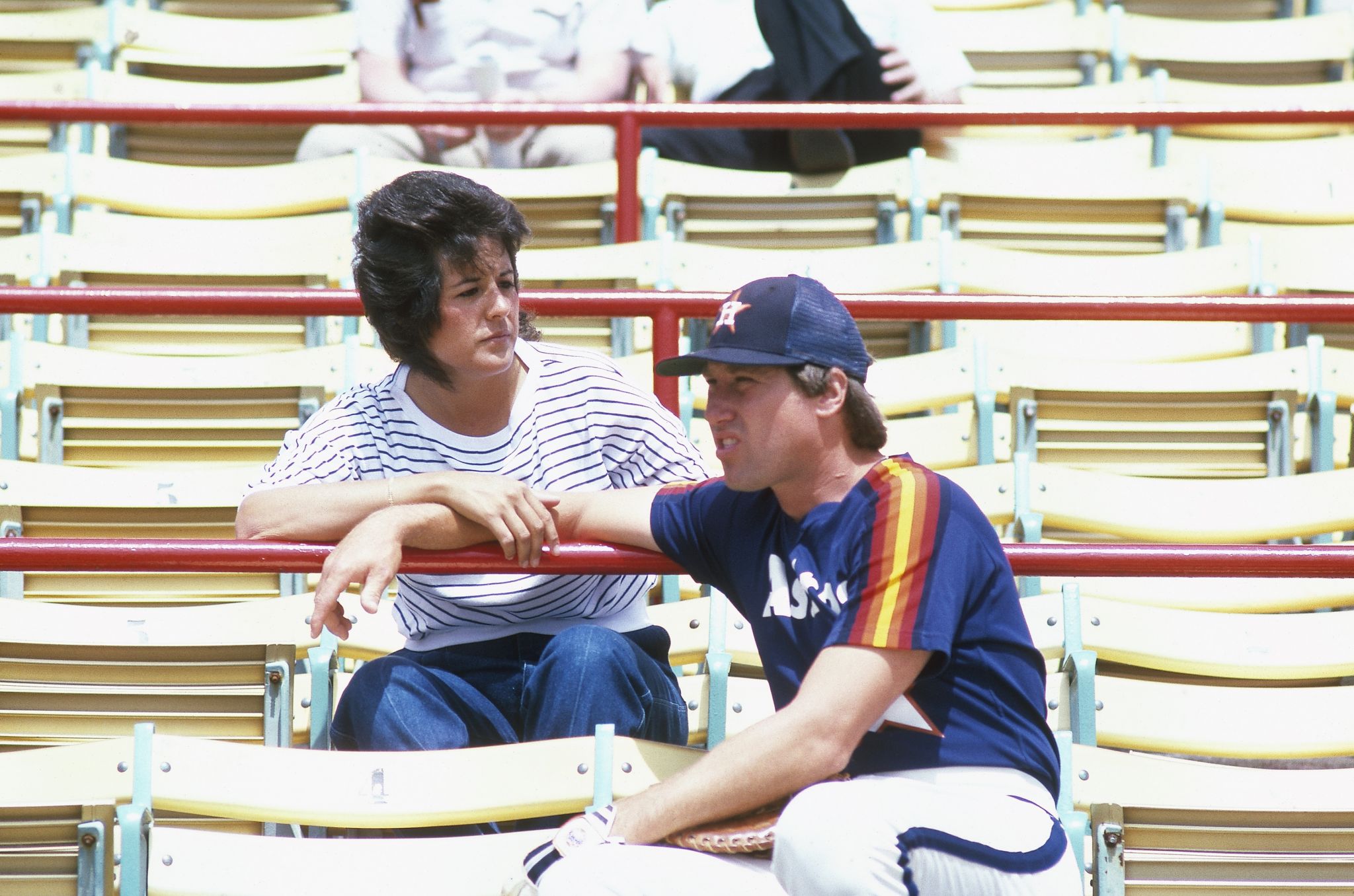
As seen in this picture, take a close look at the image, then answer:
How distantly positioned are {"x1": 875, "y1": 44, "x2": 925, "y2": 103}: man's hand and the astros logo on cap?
2.46m

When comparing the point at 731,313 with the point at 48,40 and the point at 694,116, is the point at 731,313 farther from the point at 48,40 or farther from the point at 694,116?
the point at 48,40

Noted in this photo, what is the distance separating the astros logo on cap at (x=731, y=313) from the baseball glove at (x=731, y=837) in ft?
Result: 1.63

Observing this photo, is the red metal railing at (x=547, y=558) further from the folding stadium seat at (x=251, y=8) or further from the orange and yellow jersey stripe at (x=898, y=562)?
the folding stadium seat at (x=251, y=8)

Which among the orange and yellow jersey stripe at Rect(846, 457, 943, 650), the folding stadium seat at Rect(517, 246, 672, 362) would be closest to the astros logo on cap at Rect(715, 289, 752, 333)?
the orange and yellow jersey stripe at Rect(846, 457, 943, 650)

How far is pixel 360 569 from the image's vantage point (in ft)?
5.34

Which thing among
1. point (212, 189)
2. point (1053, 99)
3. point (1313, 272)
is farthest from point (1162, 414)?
point (212, 189)

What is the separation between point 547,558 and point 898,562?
0.40m

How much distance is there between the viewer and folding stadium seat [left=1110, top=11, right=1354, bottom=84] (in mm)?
4730

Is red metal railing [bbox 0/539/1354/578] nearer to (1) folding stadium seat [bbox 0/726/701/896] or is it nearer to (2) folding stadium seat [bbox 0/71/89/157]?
(1) folding stadium seat [bbox 0/726/701/896]

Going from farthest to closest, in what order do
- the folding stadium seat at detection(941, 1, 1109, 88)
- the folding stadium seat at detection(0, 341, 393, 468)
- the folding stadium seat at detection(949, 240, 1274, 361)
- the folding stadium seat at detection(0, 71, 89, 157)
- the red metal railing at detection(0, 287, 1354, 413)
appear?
1. the folding stadium seat at detection(941, 1, 1109, 88)
2. the folding stadium seat at detection(0, 71, 89, 157)
3. the folding stadium seat at detection(949, 240, 1274, 361)
4. the folding stadium seat at detection(0, 341, 393, 468)
5. the red metal railing at detection(0, 287, 1354, 413)

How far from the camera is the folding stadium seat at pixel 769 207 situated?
12.6 ft

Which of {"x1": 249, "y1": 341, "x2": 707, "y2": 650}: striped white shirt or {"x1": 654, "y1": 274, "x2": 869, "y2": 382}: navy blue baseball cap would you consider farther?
{"x1": 249, "y1": 341, "x2": 707, "y2": 650}: striped white shirt

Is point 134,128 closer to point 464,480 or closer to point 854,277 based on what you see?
point 854,277

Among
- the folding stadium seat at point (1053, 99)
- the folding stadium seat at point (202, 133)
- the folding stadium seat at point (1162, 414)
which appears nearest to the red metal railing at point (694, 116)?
the folding stadium seat at point (1162, 414)
